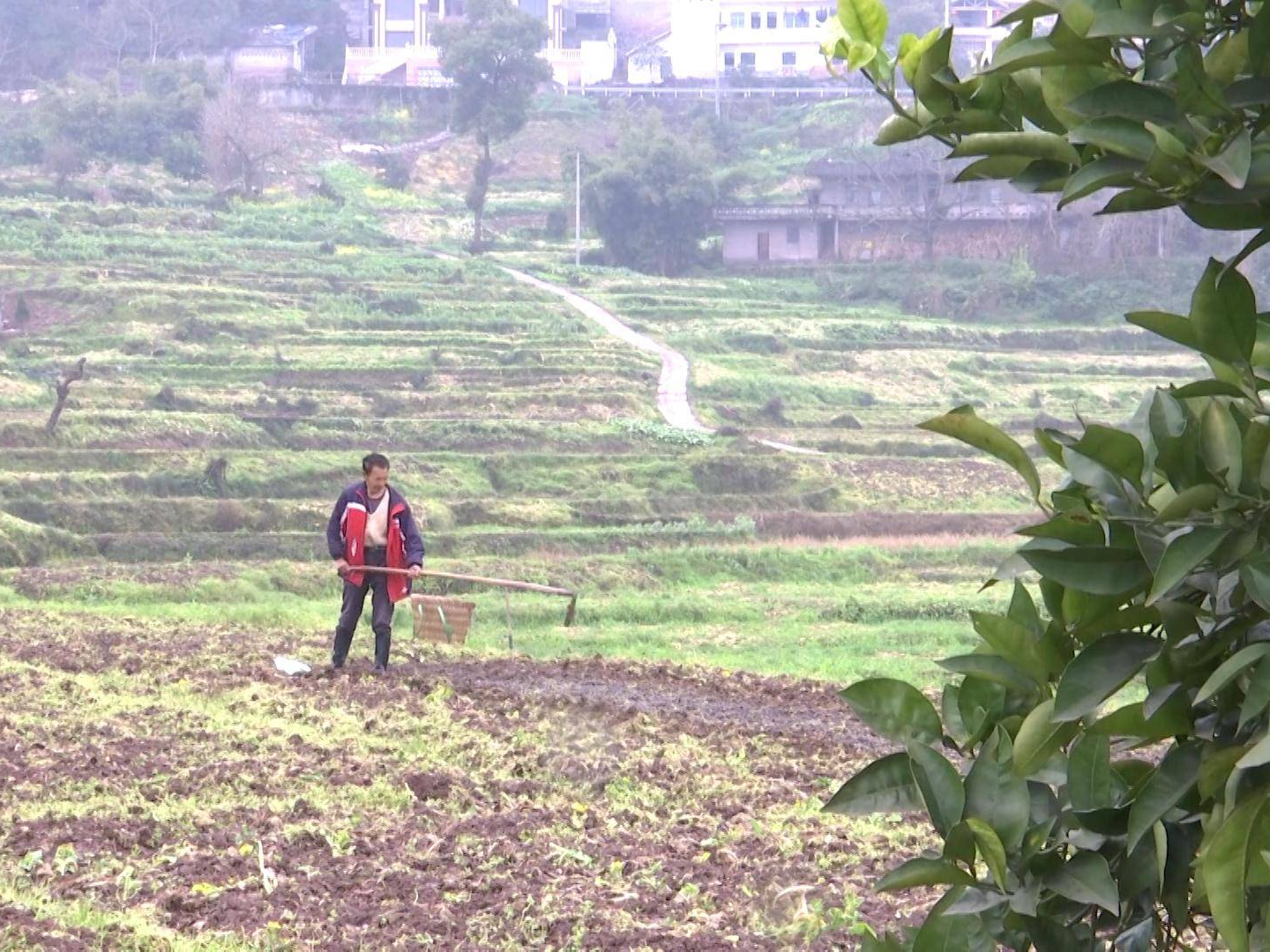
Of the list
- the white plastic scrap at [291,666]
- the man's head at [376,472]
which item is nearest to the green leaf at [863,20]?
the man's head at [376,472]

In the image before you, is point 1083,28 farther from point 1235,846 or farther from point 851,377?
point 851,377

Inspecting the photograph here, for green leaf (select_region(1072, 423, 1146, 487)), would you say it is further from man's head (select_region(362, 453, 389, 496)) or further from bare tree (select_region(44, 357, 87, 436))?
bare tree (select_region(44, 357, 87, 436))

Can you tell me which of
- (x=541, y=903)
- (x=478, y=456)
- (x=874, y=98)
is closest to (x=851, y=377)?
(x=478, y=456)

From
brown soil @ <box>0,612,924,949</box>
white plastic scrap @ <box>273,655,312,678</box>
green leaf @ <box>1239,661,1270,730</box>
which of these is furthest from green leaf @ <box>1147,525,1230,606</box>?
white plastic scrap @ <box>273,655,312,678</box>

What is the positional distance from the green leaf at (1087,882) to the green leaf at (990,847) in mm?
61

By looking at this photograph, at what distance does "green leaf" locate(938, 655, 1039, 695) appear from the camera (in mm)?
1677

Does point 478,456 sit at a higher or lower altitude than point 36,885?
lower

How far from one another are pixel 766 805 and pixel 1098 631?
5990mm

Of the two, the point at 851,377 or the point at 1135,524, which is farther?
the point at 851,377

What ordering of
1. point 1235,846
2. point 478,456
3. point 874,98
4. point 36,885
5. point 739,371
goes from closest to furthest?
point 1235,846 < point 36,885 < point 478,456 < point 739,371 < point 874,98

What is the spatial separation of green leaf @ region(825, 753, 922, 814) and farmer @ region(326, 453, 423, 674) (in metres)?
8.83

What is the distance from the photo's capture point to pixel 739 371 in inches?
1447

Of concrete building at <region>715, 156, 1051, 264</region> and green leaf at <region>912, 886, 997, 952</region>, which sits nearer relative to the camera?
green leaf at <region>912, 886, 997, 952</region>

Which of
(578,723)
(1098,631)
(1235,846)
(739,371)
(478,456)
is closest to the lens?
(1235,846)
